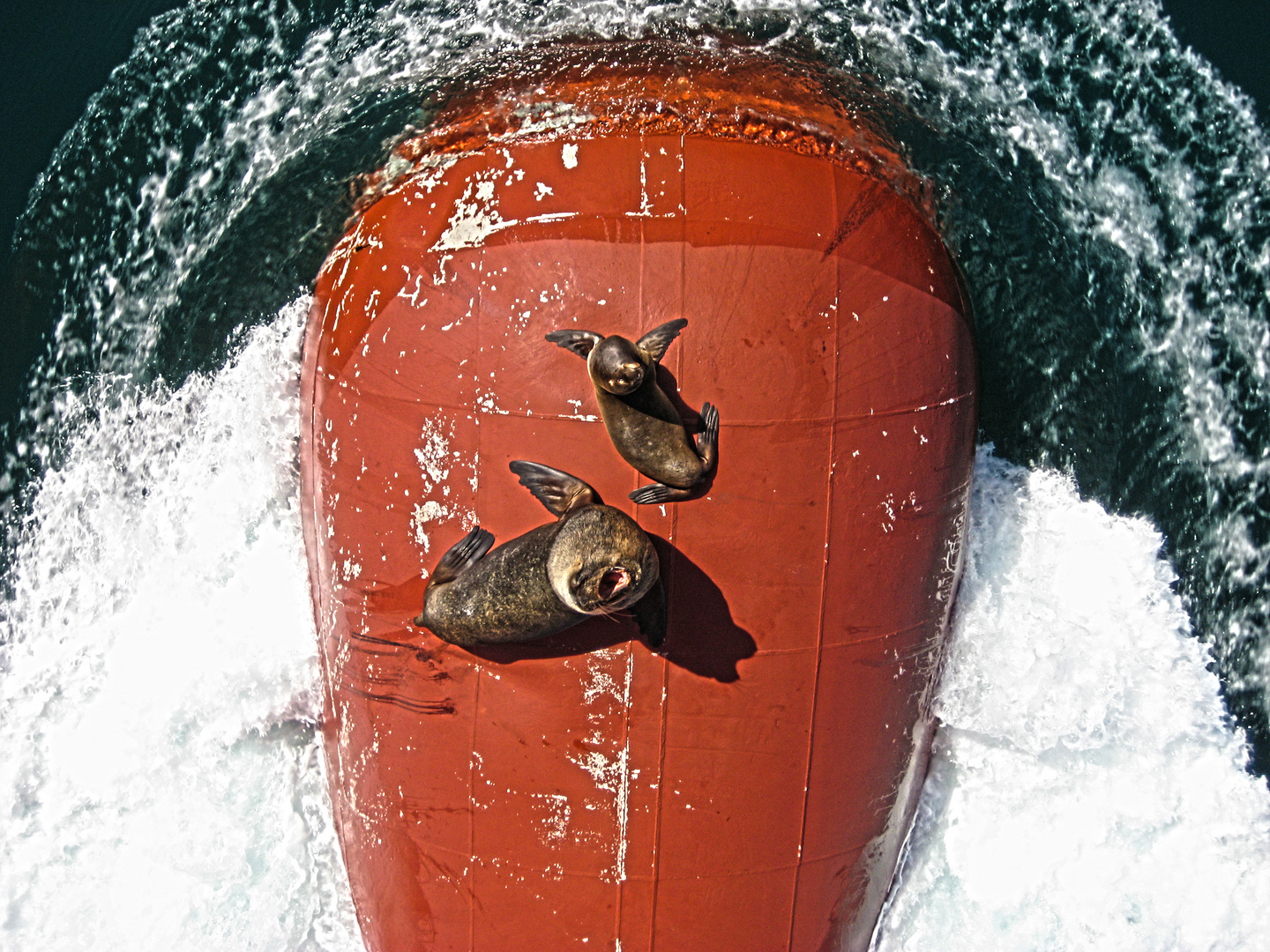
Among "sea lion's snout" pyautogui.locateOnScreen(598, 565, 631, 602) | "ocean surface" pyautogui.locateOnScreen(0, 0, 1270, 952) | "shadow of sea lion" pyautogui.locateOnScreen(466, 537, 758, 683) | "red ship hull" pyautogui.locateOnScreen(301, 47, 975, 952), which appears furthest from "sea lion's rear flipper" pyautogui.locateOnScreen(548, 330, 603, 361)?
"ocean surface" pyautogui.locateOnScreen(0, 0, 1270, 952)

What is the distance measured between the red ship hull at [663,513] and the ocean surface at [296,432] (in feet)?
4.59

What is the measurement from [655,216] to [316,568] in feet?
9.76

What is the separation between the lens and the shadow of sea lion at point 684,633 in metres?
4.50

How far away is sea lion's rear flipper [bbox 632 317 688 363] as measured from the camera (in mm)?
4301

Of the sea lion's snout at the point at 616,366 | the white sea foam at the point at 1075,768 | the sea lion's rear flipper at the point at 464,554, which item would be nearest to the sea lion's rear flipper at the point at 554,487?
the sea lion's rear flipper at the point at 464,554

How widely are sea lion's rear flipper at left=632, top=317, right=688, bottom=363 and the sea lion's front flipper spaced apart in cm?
113

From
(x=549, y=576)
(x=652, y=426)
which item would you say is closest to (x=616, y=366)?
(x=652, y=426)

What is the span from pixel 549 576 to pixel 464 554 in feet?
2.80

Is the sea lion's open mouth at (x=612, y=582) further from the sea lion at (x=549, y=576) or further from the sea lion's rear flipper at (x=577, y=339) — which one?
the sea lion's rear flipper at (x=577, y=339)

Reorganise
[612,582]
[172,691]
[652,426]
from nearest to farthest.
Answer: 1. [612,582]
2. [652,426]
3. [172,691]

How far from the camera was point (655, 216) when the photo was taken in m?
4.56

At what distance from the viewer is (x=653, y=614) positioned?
4457mm

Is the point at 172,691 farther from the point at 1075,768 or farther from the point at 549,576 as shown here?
the point at 1075,768

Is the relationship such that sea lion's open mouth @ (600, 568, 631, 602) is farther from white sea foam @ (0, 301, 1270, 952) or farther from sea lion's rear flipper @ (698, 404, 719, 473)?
white sea foam @ (0, 301, 1270, 952)
